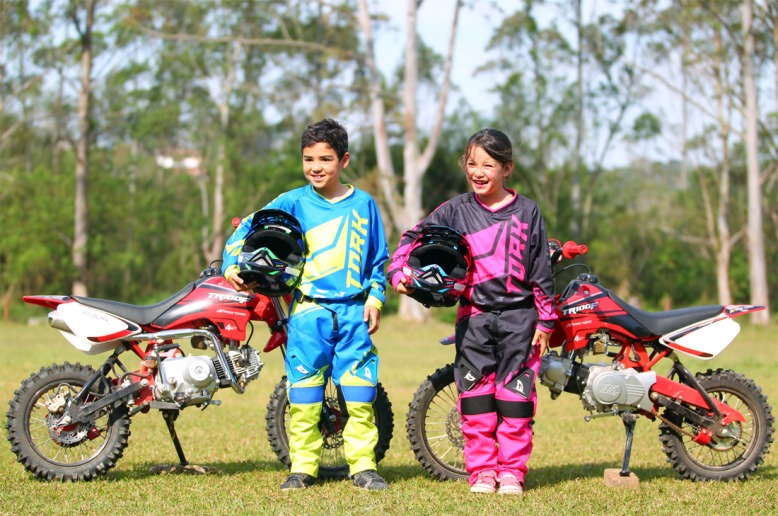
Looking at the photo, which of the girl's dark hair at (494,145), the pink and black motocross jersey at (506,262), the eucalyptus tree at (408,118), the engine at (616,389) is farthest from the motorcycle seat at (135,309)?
the eucalyptus tree at (408,118)

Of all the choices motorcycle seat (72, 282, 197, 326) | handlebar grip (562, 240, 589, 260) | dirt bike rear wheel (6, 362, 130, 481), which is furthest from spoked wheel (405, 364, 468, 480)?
dirt bike rear wheel (6, 362, 130, 481)

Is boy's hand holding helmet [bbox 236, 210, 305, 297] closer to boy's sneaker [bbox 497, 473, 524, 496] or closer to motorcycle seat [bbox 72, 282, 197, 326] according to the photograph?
motorcycle seat [bbox 72, 282, 197, 326]

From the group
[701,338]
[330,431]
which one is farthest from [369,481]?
[701,338]

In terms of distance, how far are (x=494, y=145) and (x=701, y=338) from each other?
1.76 m

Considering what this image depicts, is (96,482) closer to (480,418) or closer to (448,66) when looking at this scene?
Answer: (480,418)

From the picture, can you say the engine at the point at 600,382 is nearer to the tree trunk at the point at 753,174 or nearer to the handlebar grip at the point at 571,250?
the handlebar grip at the point at 571,250

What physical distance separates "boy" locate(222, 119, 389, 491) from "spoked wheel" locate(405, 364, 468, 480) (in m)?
0.31

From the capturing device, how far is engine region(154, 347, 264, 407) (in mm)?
5648

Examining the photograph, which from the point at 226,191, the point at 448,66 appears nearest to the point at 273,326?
the point at 448,66

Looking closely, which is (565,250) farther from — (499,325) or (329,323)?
(329,323)

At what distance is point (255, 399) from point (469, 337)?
6097mm

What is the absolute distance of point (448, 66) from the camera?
28797 millimetres

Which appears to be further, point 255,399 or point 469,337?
point 255,399

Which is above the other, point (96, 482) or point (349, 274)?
point (349, 274)
